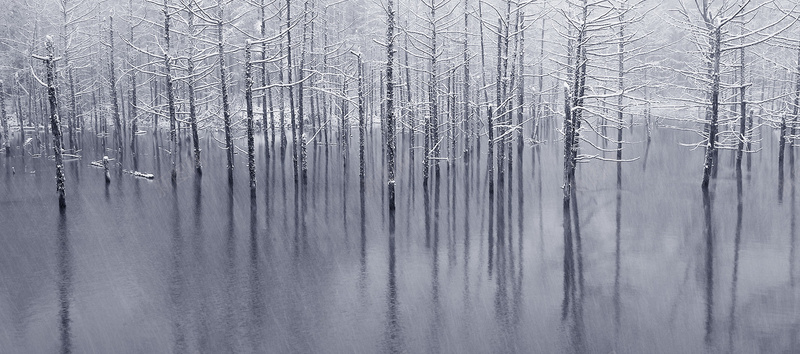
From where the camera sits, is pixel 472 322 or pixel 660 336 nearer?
pixel 660 336

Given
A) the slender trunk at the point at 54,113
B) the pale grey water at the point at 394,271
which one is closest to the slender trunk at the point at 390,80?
the pale grey water at the point at 394,271

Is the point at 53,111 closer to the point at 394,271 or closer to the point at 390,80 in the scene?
the point at 390,80

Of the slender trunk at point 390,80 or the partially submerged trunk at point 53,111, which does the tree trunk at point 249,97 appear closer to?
the slender trunk at point 390,80

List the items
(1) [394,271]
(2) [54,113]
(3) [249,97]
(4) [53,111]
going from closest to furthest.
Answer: (1) [394,271] → (4) [53,111] → (2) [54,113] → (3) [249,97]

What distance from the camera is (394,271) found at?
1577 cm

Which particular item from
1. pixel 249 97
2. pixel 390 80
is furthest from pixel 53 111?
pixel 390 80

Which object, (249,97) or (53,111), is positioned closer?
(53,111)

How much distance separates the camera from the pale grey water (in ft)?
37.9

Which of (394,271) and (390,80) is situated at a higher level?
(390,80)

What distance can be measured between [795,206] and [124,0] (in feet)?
215

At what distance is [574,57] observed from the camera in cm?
2186

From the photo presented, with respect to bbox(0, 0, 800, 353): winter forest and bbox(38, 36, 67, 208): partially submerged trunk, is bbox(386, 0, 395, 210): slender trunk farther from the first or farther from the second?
bbox(38, 36, 67, 208): partially submerged trunk

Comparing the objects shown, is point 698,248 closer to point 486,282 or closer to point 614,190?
point 486,282

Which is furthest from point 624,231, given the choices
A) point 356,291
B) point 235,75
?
point 235,75
